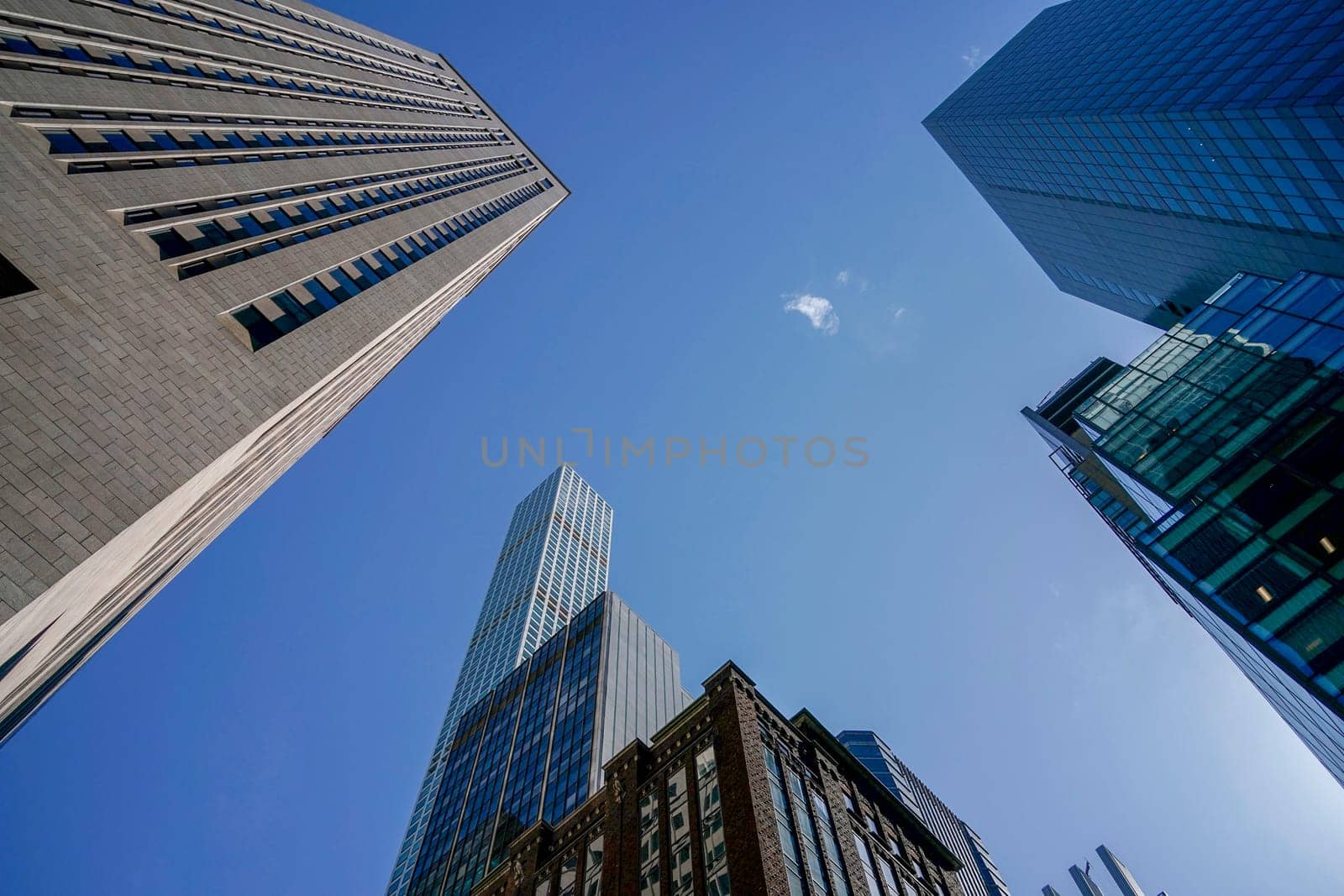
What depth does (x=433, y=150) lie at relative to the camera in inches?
3268

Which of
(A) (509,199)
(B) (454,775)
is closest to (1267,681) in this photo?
(B) (454,775)

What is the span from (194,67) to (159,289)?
111ft

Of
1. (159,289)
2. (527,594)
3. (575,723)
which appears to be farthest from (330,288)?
(527,594)

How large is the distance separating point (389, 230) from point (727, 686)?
39.8 meters

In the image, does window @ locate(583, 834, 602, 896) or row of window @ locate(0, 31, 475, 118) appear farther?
window @ locate(583, 834, 602, 896)

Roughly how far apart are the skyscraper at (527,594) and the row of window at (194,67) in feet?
275

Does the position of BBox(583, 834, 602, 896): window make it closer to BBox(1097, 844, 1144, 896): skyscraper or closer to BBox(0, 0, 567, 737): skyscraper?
BBox(0, 0, 567, 737): skyscraper

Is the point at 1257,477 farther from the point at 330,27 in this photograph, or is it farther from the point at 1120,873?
the point at 1120,873

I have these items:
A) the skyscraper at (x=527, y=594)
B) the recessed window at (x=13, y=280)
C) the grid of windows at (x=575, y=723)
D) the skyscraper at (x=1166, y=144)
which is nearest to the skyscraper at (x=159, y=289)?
the recessed window at (x=13, y=280)

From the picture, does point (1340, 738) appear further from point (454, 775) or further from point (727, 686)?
point (454, 775)

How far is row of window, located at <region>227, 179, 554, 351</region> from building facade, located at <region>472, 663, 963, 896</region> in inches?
1176

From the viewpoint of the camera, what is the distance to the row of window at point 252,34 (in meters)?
48.7

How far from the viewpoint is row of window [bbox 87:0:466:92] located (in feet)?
160

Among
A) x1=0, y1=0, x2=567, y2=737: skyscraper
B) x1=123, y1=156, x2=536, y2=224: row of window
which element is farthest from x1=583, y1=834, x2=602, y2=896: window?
x1=123, y1=156, x2=536, y2=224: row of window
